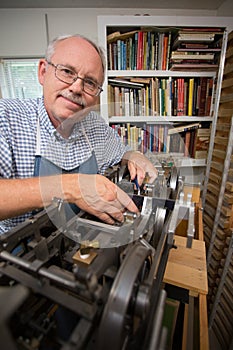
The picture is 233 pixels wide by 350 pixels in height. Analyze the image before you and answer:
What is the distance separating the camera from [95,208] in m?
0.63

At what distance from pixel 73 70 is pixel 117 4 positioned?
4.89ft

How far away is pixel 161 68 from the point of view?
62.0 inches

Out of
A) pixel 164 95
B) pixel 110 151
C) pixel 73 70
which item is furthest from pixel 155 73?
pixel 73 70

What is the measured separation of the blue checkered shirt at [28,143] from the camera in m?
0.75

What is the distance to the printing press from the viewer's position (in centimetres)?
29

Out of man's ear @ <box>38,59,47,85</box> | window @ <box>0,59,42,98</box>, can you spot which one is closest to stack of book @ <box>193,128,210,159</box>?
man's ear @ <box>38,59,47,85</box>

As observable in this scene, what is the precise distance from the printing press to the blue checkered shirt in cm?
31

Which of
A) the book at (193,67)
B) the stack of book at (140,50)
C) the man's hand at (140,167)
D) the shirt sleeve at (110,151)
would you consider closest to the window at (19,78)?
the stack of book at (140,50)

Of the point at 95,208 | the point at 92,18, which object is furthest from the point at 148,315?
the point at 92,18

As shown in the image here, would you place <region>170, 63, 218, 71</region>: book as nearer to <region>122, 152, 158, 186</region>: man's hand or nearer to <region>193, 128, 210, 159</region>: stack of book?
<region>193, 128, 210, 159</region>: stack of book

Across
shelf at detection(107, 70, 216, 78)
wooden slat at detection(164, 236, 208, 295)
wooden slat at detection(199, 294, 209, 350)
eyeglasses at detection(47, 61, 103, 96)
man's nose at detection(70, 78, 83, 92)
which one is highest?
shelf at detection(107, 70, 216, 78)

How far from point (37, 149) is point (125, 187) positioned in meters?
0.45

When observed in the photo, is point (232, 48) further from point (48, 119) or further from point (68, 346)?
point (68, 346)

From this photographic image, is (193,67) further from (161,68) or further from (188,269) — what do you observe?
(188,269)
